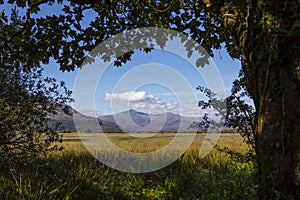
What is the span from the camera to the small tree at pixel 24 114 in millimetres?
6781

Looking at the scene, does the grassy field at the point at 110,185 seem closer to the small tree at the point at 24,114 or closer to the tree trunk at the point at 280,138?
the small tree at the point at 24,114

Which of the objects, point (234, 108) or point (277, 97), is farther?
point (234, 108)

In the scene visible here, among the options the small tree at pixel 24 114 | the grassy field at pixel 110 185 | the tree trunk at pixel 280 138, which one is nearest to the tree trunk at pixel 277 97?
the tree trunk at pixel 280 138

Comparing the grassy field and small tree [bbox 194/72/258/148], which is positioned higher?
small tree [bbox 194/72/258/148]

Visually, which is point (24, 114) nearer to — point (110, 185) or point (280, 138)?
point (110, 185)

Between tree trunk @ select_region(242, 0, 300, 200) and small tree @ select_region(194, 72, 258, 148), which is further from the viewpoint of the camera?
small tree @ select_region(194, 72, 258, 148)

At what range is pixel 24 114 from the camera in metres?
6.95

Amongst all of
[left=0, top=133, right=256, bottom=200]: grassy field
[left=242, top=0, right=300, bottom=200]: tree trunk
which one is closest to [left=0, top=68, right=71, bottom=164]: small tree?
[left=0, top=133, right=256, bottom=200]: grassy field

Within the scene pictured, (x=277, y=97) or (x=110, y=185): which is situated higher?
(x=277, y=97)

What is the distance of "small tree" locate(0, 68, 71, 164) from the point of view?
6.78m

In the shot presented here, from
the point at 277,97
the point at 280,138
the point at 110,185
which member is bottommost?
the point at 110,185

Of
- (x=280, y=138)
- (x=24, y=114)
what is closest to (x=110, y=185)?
(x=24, y=114)

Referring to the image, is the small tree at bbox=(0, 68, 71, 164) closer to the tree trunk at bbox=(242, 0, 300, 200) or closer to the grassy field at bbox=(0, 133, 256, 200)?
the grassy field at bbox=(0, 133, 256, 200)

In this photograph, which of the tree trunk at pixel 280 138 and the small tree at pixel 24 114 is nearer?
the tree trunk at pixel 280 138
